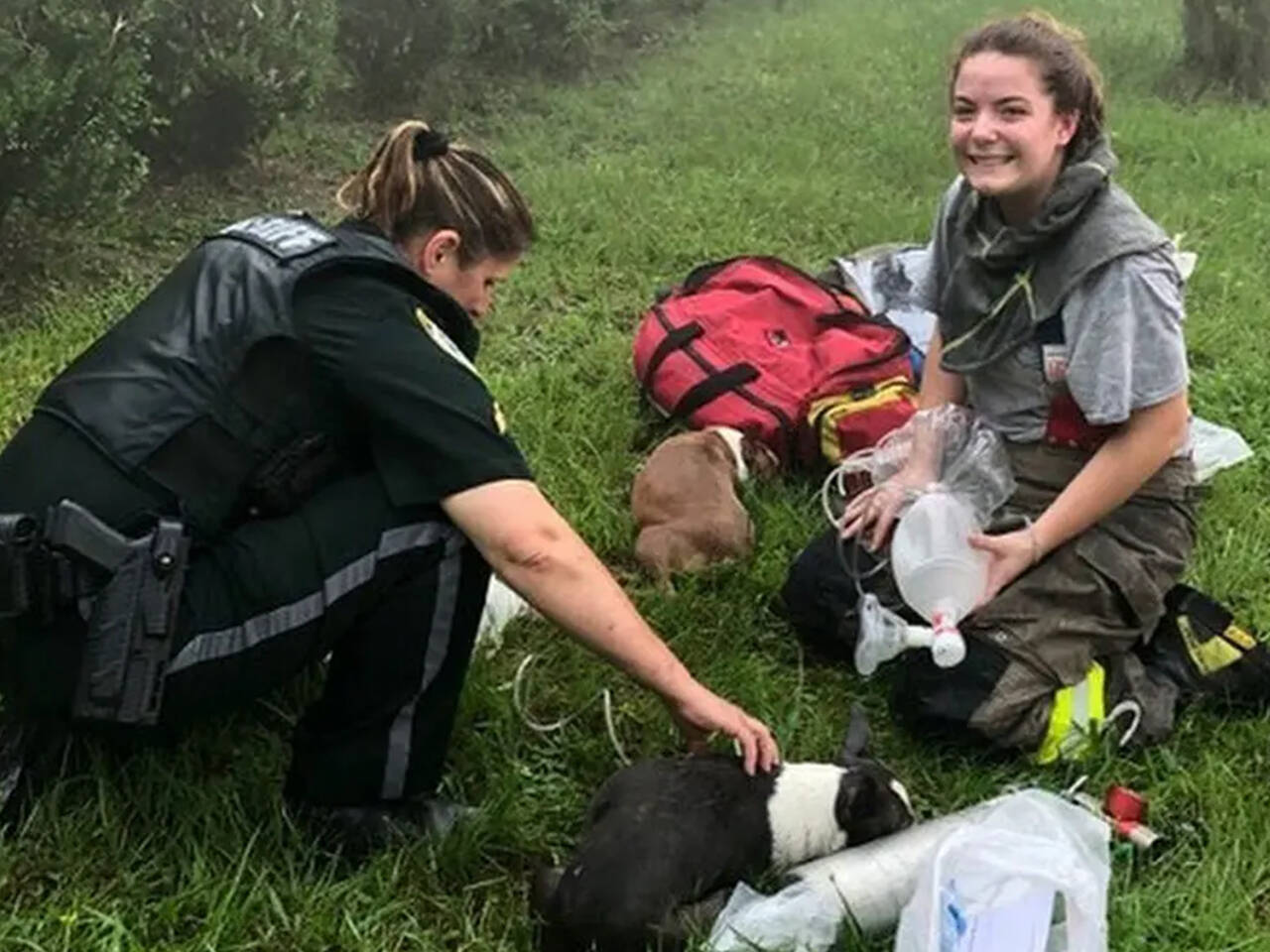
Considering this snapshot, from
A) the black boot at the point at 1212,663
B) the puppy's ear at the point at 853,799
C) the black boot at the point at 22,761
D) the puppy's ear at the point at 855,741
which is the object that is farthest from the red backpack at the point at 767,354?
the black boot at the point at 22,761

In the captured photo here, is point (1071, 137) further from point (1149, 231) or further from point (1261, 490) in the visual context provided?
point (1261, 490)

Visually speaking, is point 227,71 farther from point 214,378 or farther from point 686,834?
point 686,834

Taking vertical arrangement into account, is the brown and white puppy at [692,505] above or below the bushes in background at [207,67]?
below

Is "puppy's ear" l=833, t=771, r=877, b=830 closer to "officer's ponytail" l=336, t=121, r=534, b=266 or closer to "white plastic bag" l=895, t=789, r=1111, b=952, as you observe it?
"white plastic bag" l=895, t=789, r=1111, b=952

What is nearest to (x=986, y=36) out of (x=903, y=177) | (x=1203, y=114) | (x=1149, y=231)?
(x=1149, y=231)

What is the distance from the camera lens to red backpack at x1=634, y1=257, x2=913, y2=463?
4.16 metres

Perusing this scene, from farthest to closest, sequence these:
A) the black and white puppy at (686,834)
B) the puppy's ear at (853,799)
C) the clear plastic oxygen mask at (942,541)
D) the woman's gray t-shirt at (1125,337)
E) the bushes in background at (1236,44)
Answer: the bushes in background at (1236,44)
the clear plastic oxygen mask at (942,541)
the woman's gray t-shirt at (1125,337)
the puppy's ear at (853,799)
the black and white puppy at (686,834)

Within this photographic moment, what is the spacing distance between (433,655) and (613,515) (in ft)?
4.49

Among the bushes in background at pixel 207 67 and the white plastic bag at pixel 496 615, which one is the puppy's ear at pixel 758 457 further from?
the bushes in background at pixel 207 67

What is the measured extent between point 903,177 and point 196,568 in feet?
17.5

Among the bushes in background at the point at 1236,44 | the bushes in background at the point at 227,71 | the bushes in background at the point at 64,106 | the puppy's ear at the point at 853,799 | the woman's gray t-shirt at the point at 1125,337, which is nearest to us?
the puppy's ear at the point at 853,799

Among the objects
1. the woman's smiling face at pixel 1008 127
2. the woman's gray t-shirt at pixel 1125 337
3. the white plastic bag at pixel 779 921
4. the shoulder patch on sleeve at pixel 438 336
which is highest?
the woman's smiling face at pixel 1008 127

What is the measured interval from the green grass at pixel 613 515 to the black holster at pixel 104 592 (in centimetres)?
33

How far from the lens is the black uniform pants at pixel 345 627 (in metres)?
2.46
